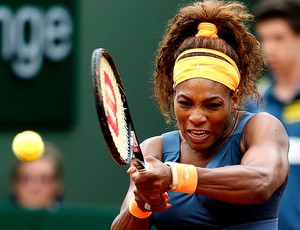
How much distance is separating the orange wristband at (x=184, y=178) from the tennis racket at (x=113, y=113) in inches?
4.7

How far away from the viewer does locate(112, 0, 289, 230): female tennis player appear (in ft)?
12.1

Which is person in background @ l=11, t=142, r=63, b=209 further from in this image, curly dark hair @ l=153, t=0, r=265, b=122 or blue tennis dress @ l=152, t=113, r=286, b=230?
blue tennis dress @ l=152, t=113, r=286, b=230

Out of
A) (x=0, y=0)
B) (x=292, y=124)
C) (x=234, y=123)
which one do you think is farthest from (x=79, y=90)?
(x=234, y=123)

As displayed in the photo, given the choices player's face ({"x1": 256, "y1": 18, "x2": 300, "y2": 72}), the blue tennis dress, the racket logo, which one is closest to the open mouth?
the blue tennis dress

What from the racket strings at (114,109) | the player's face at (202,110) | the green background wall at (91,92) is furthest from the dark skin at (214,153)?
the green background wall at (91,92)

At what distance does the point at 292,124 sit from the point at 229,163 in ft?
6.06

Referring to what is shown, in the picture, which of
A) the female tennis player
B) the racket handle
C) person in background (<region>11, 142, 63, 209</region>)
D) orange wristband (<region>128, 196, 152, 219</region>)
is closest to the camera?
the racket handle

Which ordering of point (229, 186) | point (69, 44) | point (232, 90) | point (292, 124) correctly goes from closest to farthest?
point (229, 186) → point (232, 90) → point (292, 124) → point (69, 44)

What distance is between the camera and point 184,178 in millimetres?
3619

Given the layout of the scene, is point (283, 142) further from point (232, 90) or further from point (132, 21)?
point (132, 21)

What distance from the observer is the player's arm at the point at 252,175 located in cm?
367

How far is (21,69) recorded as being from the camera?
7.68 metres

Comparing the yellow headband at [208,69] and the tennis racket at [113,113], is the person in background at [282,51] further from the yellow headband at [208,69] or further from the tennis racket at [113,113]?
the tennis racket at [113,113]

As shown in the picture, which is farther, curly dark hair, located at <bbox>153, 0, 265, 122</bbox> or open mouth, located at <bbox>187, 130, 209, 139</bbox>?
curly dark hair, located at <bbox>153, 0, 265, 122</bbox>
